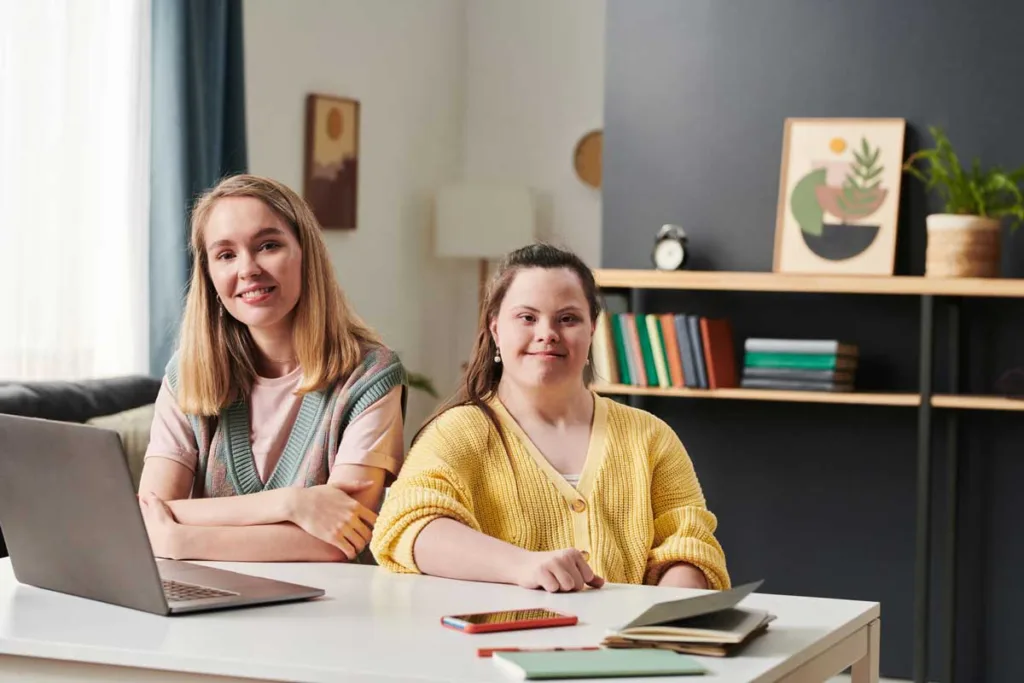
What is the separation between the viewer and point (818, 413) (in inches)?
159

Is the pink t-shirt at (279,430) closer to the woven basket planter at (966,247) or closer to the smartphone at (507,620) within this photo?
the smartphone at (507,620)

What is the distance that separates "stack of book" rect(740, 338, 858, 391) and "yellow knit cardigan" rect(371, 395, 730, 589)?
5.50 ft

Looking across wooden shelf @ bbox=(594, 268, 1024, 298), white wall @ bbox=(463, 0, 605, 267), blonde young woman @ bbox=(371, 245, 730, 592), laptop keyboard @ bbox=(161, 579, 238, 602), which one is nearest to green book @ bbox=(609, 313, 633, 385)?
wooden shelf @ bbox=(594, 268, 1024, 298)

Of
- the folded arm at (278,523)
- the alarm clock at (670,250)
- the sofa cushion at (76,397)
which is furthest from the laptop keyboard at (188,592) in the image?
the alarm clock at (670,250)

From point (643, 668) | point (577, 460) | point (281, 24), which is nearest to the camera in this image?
point (643, 668)

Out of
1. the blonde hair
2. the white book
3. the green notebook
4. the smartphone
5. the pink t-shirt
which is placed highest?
the blonde hair

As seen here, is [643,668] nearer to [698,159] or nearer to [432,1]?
[698,159]

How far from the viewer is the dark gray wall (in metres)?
3.87

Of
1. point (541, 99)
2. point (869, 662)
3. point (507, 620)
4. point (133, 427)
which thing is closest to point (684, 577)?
point (869, 662)

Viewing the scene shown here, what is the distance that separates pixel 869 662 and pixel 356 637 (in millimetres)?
678

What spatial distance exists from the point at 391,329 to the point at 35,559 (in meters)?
4.02

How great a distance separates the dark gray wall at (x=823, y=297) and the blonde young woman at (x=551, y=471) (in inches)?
75.9

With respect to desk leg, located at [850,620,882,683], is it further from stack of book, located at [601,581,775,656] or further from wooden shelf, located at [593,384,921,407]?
wooden shelf, located at [593,384,921,407]

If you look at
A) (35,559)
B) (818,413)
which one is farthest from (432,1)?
(35,559)
